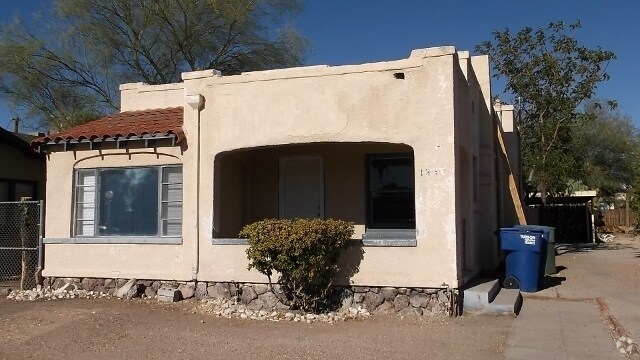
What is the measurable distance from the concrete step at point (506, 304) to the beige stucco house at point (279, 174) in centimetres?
63

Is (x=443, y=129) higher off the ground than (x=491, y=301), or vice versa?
(x=443, y=129)

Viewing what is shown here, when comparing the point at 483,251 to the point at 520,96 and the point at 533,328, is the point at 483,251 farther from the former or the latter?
the point at 520,96

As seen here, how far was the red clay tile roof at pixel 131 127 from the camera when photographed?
11.1 metres

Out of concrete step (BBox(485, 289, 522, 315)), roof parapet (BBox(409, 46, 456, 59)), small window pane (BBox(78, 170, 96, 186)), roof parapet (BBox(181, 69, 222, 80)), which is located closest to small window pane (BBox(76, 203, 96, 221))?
small window pane (BBox(78, 170, 96, 186))

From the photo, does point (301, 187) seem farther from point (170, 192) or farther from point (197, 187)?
point (170, 192)

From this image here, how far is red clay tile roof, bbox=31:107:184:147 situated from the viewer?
11.1m

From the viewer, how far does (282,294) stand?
1015 centimetres

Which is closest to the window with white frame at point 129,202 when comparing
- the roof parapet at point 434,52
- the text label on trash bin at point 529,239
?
the roof parapet at point 434,52

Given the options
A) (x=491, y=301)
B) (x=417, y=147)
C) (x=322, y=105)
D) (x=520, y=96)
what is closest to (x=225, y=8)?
(x=520, y=96)

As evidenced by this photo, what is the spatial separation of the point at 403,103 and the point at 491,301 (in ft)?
11.1

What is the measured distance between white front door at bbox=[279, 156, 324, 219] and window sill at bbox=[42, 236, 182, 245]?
2.63 m

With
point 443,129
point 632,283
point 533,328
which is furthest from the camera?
point 632,283

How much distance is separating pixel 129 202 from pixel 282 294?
354 cm

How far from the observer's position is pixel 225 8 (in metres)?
20.5
